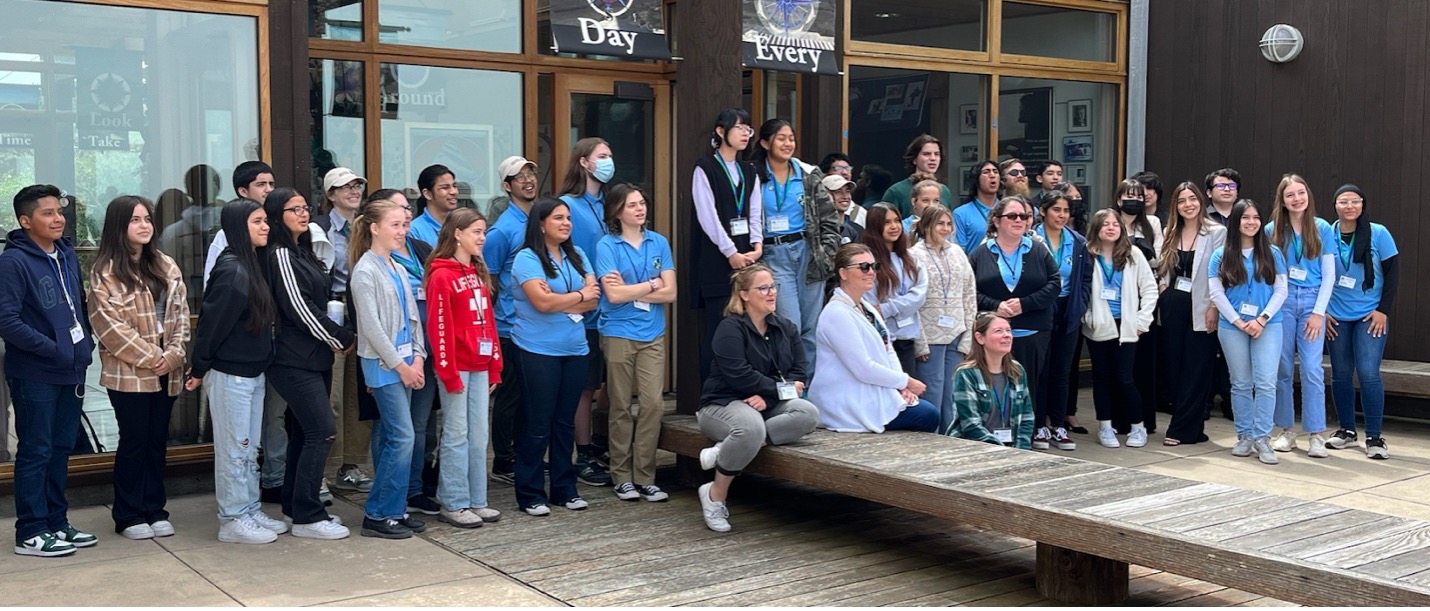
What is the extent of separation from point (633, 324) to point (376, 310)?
1314mm

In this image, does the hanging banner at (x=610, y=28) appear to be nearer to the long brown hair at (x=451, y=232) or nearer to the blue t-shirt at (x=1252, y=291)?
the long brown hair at (x=451, y=232)

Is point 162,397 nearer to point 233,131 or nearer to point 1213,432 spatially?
point 233,131

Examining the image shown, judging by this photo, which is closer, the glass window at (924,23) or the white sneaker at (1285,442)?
the white sneaker at (1285,442)

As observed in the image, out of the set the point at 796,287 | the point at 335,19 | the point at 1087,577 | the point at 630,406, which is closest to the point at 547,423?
the point at 630,406

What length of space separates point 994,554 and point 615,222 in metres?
2.31

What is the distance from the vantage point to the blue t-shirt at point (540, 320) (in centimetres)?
627

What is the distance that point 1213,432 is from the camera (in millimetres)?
8914

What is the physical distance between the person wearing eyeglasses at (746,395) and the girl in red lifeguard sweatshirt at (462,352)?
3.20 feet

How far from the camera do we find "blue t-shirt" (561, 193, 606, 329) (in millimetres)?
6832

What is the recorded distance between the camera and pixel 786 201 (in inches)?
280

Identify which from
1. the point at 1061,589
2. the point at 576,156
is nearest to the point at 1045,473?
the point at 1061,589

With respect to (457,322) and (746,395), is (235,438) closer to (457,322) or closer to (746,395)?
(457,322)

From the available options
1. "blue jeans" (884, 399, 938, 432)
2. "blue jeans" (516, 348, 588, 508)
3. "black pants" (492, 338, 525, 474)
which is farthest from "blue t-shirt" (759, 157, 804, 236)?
"black pants" (492, 338, 525, 474)

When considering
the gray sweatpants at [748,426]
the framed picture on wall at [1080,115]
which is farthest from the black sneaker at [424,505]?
the framed picture on wall at [1080,115]
